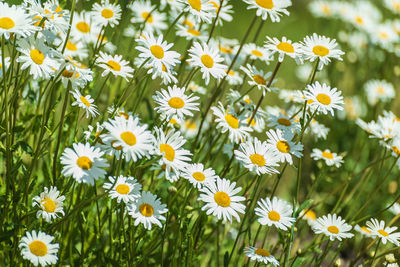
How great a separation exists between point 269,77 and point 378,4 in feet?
15.8

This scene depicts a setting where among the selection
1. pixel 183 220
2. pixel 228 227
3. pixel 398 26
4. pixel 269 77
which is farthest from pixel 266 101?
pixel 183 220

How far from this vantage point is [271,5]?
6.15 feet

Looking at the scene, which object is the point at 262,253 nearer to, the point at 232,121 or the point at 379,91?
the point at 232,121

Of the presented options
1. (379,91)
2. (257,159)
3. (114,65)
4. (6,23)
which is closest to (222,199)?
(257,159)

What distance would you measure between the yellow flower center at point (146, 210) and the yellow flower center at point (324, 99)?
0.76 m

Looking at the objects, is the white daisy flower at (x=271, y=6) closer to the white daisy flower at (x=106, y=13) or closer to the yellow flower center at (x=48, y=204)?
the white daisy flower at (x=106, y=13)

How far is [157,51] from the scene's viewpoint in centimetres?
168

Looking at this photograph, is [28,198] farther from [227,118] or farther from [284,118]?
[284,118]

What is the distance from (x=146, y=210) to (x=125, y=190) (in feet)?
0.42

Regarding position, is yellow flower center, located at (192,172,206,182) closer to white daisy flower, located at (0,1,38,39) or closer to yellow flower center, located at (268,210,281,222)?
yellow flower center, located at (268,210,281,222)

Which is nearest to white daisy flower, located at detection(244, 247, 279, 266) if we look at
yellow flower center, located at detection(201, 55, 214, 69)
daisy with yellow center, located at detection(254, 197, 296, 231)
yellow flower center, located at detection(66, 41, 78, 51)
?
daisy with yellow center, located at detection(254, 197, 296, 231)

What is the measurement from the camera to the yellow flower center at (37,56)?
59.4 inches

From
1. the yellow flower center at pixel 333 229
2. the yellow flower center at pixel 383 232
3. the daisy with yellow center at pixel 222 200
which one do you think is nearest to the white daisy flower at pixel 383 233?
the yellow flower center at pixel 383 232

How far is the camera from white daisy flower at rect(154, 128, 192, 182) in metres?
1.48
